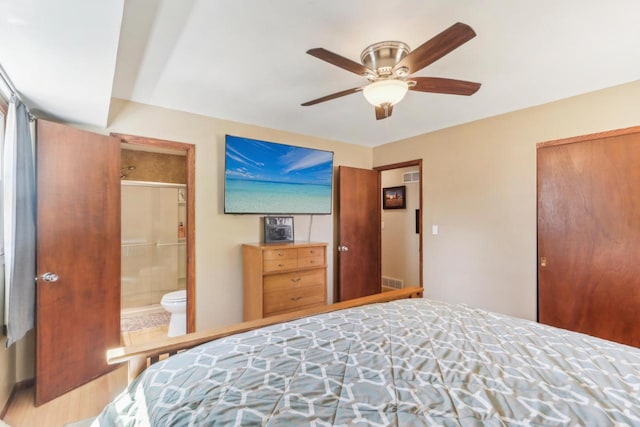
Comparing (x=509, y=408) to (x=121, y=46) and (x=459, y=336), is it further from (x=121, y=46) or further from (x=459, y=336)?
(x=121, y=46)

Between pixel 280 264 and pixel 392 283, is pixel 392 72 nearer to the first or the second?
pixel 280 264

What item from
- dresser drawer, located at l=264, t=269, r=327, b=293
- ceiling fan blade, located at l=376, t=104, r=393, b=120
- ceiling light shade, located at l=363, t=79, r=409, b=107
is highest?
ceiling light shade, located at l=363, t=79, r=409, b=107

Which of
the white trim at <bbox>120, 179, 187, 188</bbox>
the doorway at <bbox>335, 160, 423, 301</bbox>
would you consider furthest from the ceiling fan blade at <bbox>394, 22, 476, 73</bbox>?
the white trim at <bbox>120, 179, 187, 188</bbox>

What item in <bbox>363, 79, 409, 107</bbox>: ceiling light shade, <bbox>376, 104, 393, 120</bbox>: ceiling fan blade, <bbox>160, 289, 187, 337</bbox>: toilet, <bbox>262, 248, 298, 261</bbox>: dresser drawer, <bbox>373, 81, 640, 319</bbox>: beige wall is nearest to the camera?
<bbox>363, 79, 409, 107</bbox>: ceiling light shade

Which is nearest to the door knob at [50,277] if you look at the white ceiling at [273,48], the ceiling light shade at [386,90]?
the white ceiling at [273,48]

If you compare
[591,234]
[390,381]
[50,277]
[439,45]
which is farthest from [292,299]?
[591,234]

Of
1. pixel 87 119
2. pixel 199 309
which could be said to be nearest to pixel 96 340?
pixel 199 309

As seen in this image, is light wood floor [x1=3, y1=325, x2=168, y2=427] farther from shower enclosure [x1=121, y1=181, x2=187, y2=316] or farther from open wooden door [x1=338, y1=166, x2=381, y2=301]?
open wooden door [x1=338, y1=166, x2=381, y2=301]

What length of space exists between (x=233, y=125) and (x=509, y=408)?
3061 millimetres

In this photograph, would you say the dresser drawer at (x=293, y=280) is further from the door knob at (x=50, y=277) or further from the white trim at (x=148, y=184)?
the white trim at (x=148, y=184)

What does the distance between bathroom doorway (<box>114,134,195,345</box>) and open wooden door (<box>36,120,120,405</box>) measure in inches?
57.7

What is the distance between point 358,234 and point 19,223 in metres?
3.17

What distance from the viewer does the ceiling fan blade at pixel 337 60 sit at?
1.42 meters

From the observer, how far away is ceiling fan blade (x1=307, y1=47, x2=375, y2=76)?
56.0 inches
